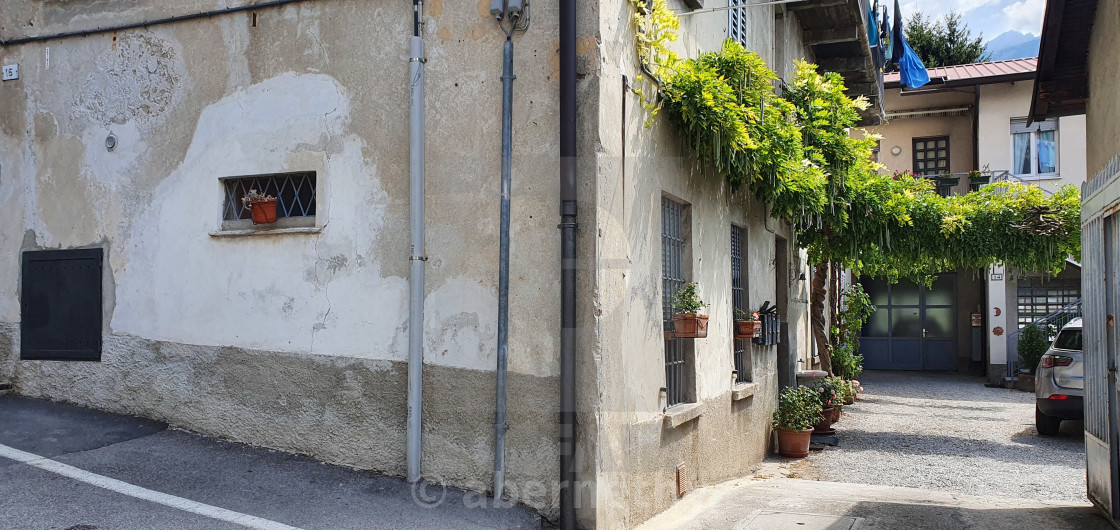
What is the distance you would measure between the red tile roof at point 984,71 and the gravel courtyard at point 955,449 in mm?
8735

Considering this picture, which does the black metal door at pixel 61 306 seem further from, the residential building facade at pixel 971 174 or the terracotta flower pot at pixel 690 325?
the residential building facade at pixel 971 174

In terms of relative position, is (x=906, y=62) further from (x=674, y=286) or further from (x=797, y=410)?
(x=674, y=286)

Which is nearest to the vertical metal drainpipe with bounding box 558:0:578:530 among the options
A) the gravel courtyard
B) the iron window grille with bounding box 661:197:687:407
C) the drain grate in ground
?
the drain grate in ground

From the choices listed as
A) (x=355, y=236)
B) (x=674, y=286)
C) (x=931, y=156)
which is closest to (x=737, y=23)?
(x=674, y=286)

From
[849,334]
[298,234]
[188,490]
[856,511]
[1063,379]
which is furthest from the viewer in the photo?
[849,334]

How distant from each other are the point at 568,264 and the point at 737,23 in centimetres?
554

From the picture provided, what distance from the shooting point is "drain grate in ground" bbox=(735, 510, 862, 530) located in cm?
595

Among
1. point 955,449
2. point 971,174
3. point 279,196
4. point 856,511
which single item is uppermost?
point 971,174

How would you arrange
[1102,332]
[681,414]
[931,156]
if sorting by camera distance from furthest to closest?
[931,156], [681,414], [1102,332]

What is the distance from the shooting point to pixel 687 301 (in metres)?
6.70

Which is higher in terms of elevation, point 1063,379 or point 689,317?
point 689,317

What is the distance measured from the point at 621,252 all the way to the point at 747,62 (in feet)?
8.12

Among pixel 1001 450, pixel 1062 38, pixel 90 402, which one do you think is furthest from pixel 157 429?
pixel 1001 450

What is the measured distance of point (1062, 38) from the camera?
7.96 meters
